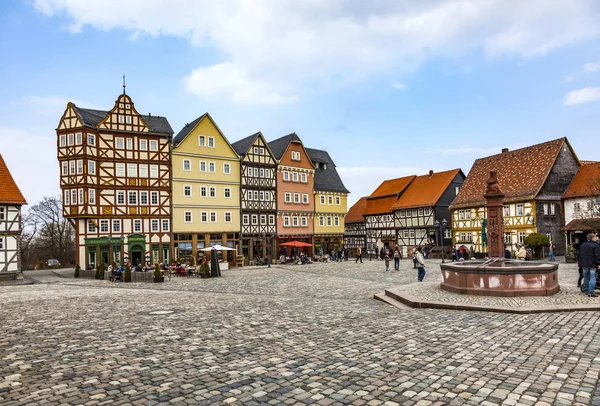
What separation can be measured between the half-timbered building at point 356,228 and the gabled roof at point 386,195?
2.59 m

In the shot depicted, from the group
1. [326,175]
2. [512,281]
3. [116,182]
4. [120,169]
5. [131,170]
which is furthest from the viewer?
[326,175]

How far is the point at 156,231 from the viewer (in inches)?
1578

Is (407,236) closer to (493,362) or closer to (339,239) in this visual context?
(339,239)

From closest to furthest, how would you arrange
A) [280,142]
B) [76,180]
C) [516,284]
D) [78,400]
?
1. [78,400]
2. [516,284]
3. [76,180]
4. [280,142]

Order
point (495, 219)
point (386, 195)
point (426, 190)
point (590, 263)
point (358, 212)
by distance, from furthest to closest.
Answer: point (358, 212)
point (386, 195)
point (426, 190)
point (495, 219)
point (590, 263)

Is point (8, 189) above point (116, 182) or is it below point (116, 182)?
below

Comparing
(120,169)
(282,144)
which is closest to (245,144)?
(282,144)

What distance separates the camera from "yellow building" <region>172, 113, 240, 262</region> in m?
41.5

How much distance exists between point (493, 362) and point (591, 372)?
1310 millimetres

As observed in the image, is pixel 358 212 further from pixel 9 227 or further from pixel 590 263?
pixel 590 263

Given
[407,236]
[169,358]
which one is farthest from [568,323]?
[407,236]

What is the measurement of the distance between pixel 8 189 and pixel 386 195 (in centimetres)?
4357

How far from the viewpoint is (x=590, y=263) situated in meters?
13.5

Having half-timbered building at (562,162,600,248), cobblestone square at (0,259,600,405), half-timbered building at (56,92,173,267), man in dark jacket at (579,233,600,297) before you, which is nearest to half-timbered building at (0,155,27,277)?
half-timbered building at (56,92,173,267)
